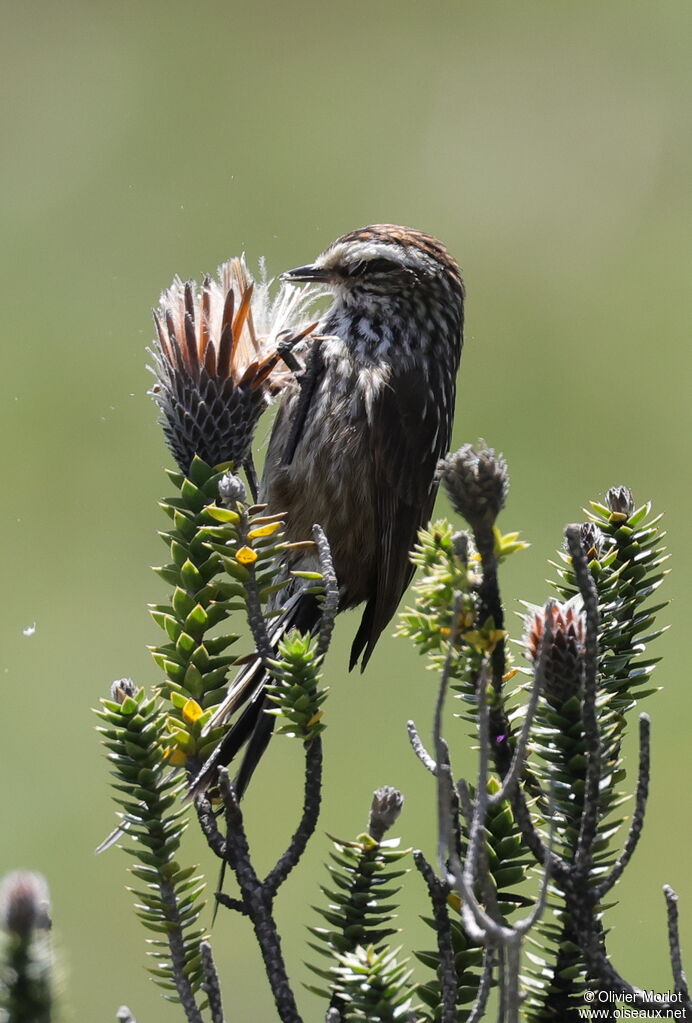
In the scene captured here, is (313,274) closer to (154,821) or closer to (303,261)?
(154,821)

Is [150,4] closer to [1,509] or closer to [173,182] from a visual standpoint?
[173,182]

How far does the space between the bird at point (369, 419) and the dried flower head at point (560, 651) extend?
2.27 m

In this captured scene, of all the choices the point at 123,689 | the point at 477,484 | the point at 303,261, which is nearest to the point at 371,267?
the point at 123,689

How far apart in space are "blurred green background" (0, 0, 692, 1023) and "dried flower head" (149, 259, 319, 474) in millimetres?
4818

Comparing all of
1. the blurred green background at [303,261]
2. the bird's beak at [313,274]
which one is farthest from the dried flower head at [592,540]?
the blurred green background at [303,261]

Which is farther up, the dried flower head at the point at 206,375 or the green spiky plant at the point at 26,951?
the dried flower head at the point at 206,375

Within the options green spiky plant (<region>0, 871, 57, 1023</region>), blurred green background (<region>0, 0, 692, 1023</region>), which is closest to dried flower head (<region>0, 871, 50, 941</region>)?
green spiky plant (<region>0, 871, 57, 1023</region>)

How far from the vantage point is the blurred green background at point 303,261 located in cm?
795

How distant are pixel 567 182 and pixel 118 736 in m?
10.4

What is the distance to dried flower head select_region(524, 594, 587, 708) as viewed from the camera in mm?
1662

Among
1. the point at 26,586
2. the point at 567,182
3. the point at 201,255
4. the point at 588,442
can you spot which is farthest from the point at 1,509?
the point at 567,182

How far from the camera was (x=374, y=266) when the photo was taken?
14.3 ft

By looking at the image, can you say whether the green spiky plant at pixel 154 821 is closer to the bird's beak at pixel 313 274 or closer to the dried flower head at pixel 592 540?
the dried flower head at pixel 592 540

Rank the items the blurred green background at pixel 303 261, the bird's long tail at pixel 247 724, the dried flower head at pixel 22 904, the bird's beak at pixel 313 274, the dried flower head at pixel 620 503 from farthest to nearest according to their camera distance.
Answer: the blurred green background at pixel 303 261 → the bird's beak at pixel 313 274 → the bird's long tail at pixel 247 724 → the dried flower head at pixel 620 503 → the dried flower head at pixel 22 904
